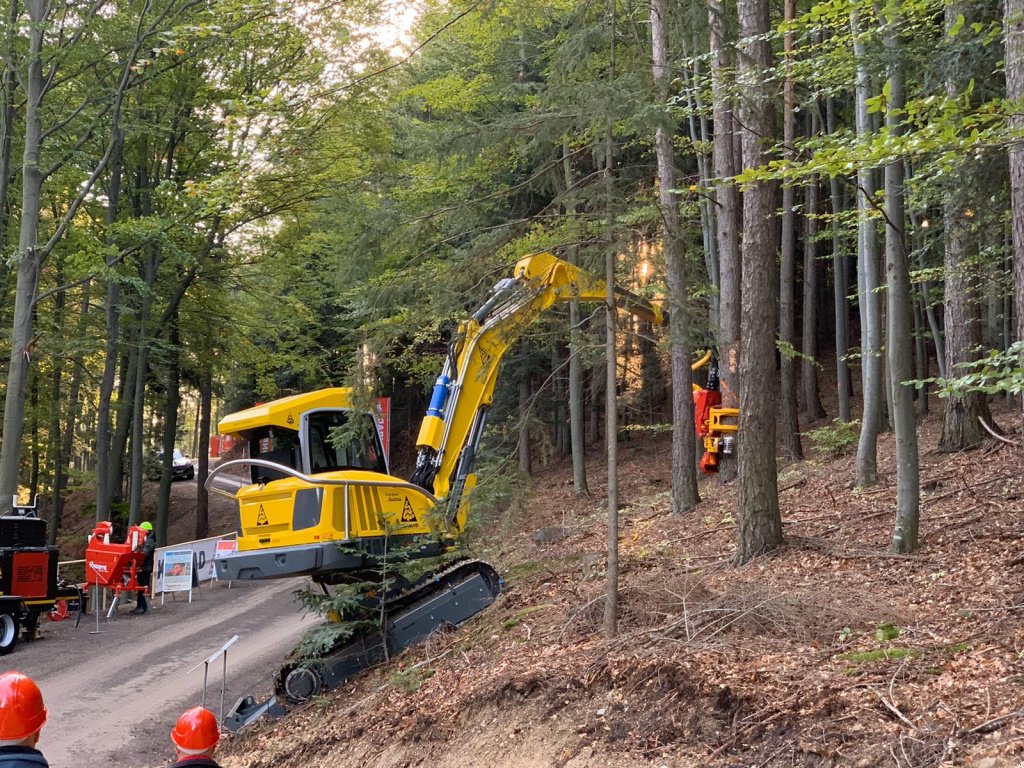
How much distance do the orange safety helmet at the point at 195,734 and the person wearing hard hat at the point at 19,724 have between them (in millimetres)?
576

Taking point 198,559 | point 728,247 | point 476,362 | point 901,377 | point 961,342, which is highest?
point 728,247

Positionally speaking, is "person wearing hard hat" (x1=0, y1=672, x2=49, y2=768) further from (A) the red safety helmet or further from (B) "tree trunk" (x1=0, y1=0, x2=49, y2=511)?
(B) "tree trunk" (x1=0, y1=0, x2=49, y2=511)

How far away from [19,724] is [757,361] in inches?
275

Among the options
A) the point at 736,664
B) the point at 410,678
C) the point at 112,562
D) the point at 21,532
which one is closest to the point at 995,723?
the point at 736,664

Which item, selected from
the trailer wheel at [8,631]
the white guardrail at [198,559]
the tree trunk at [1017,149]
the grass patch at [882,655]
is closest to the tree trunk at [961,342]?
the tree trunk at [1017,149]

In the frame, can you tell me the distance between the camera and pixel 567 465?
26.5 meters

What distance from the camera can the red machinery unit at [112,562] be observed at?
16594mm

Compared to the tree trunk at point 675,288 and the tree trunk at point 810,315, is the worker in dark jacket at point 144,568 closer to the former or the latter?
the tree trunk at point 675,288

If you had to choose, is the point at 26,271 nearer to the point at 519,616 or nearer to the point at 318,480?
the point at 318,480

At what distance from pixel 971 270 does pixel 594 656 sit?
8824mm

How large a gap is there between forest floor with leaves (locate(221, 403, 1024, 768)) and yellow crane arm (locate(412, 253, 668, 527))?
3.52 ft

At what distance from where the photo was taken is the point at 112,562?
16625 millimetres

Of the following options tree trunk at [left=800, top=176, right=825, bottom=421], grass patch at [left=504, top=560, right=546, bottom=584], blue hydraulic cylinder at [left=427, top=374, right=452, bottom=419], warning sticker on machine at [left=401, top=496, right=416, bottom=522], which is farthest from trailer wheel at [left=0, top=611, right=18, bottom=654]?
tree trunk at [left=800, top=176, right=825, bottom=421]

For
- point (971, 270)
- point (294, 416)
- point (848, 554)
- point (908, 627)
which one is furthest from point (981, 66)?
point (294, 416)
